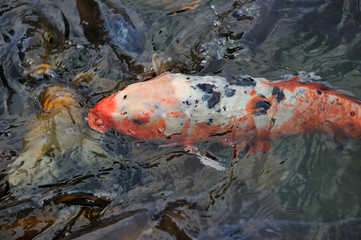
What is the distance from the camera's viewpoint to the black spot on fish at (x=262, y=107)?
3.36 meters

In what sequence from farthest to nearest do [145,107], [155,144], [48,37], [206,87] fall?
[48,37], [155,144], [206,87], [145,107]

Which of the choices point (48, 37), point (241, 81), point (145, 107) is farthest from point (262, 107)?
point (48, 37)

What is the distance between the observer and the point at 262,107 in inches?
132

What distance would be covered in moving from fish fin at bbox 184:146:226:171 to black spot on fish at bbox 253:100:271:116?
634 millimetres

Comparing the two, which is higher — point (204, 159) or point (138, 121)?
point (138, 121)

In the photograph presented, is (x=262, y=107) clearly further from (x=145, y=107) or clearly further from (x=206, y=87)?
(x=145, y=107)

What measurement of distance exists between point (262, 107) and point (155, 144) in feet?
3.78

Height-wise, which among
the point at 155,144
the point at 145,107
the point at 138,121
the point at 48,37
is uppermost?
the point at 48,37

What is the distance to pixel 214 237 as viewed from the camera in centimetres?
266

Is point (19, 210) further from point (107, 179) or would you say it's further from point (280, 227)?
point (280, 227)

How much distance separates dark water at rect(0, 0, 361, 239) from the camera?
284 cm

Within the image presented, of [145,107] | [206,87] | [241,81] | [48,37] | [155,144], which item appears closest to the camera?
[145,107]

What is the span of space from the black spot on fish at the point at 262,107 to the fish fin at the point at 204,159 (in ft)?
2.08

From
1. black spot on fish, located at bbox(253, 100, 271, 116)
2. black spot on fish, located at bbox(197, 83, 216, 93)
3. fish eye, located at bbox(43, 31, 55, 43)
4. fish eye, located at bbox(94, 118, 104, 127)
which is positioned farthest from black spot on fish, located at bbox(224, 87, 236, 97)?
fish eye, located at bbox(43, 31, 55, 43)
